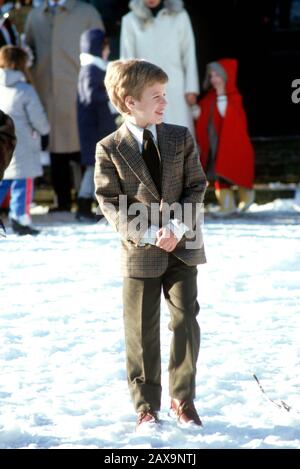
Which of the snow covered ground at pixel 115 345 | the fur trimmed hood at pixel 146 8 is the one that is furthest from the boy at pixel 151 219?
the fur trimmed hood at pixel 146 8

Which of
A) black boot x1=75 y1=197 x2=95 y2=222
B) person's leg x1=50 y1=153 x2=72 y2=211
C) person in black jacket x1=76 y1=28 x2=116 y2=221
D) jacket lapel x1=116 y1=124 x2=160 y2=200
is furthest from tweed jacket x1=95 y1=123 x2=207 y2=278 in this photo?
person's leg x1=50 y1=153 x2=72 y2=211

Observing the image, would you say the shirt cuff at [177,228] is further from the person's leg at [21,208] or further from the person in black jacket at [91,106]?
the person in black jacket at [91,106]

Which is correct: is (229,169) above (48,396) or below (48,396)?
below

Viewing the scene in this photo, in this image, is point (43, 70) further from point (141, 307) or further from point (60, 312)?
point (141, 307)

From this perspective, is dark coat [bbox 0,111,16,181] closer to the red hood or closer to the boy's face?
the boy's face

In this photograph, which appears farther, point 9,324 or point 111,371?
point 9,324

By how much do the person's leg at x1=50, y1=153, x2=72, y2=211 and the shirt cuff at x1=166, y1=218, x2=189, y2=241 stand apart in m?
5.97

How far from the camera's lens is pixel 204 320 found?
620 centimetres

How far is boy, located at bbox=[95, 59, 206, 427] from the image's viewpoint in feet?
14.3

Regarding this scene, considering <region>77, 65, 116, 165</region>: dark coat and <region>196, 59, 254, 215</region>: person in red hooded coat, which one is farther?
<region>196, 59, 254, 215</region>: person in red hooded coat

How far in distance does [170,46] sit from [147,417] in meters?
6.04
